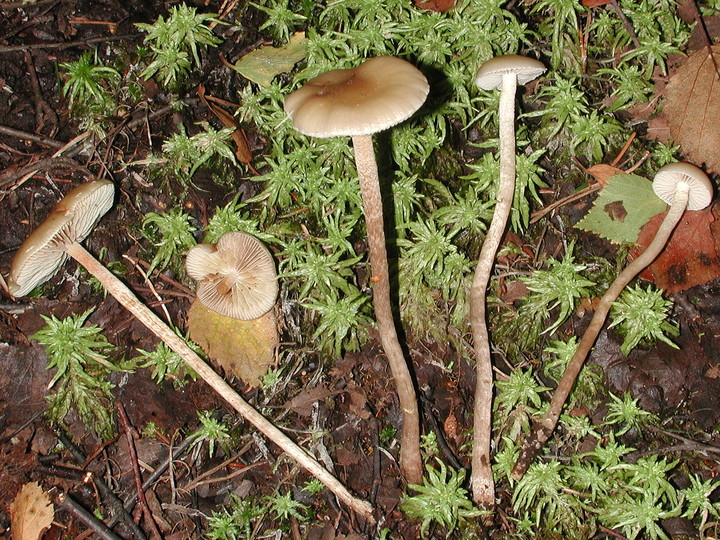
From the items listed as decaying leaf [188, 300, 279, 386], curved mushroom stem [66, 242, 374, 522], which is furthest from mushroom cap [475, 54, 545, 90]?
curved mushroom stem [66, 242, 374, 522]

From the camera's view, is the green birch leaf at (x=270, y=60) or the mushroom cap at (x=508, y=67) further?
the green birch leaf at (x=270, y=60)

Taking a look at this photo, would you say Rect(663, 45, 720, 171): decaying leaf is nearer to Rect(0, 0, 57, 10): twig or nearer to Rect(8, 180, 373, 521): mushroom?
Rect(8, 180, 373, 521): mushroom

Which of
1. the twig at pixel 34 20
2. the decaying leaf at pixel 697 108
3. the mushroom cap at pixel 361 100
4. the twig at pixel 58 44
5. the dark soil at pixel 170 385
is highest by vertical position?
the twig at pixel 34 20

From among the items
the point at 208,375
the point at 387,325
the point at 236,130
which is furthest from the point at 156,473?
the point at 236,130

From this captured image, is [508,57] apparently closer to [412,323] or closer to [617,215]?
[617,215]

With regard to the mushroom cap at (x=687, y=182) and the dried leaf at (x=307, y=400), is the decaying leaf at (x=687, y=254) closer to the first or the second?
the mushroom cap at (x=687, y=182)

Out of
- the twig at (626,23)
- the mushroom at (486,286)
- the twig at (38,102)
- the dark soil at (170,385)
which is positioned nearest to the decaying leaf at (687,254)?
the dark soil at (170,385)

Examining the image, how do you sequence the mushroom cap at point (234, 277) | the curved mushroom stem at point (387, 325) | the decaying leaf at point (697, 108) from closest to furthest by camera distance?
the curved mushroom stem at point (387, 325), the mushroom cap at point (234, 277), the decaying leaf at point (697, 108)
